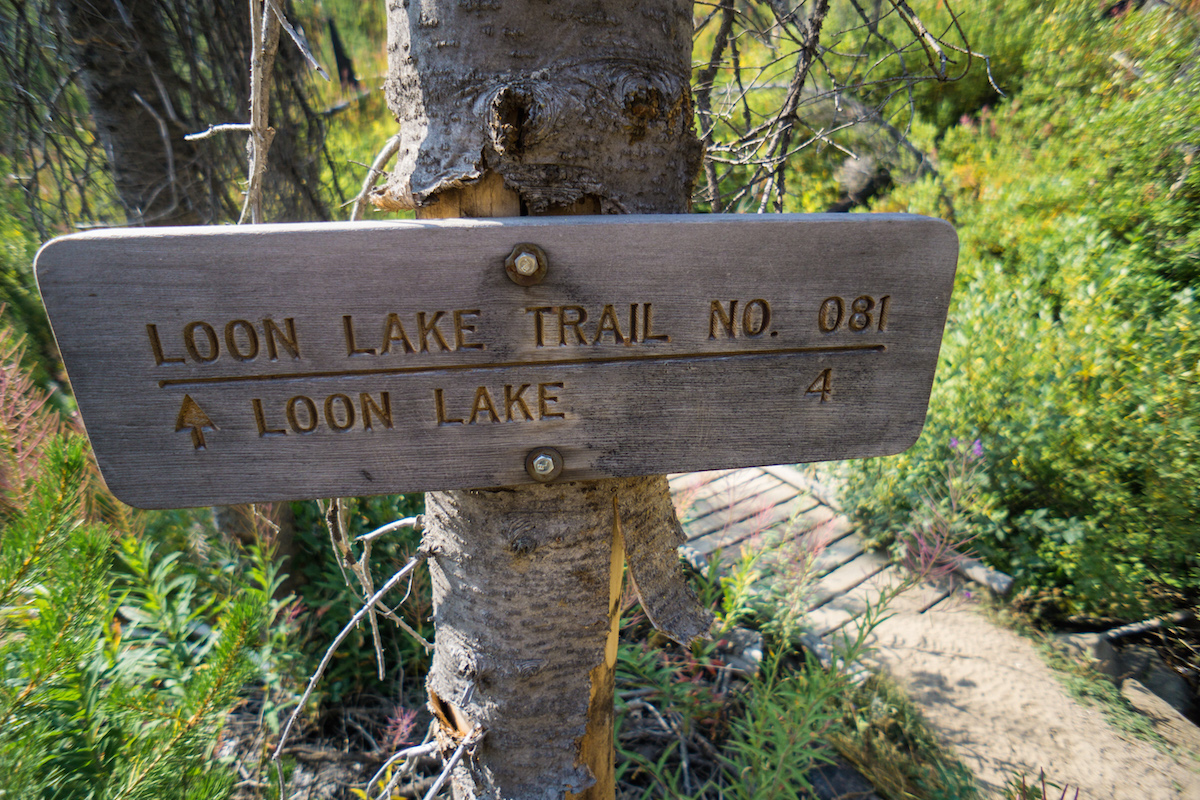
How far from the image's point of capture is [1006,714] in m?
2.32

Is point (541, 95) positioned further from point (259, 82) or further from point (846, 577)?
point (846, 577)

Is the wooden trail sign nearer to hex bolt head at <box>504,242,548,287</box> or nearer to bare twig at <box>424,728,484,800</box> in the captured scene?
hex bolt head at <box>504,242,548,287</box>

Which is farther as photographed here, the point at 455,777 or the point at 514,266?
the point at 455,777

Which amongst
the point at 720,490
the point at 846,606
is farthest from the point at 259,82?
the point at 720,490

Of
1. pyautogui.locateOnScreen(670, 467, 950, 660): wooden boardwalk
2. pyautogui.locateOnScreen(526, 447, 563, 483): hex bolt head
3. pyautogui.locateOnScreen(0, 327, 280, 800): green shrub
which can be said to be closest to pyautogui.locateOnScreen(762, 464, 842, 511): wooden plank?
pyautogui.locateOnScreen(670, 467, 950, 660): wooden boardwalk

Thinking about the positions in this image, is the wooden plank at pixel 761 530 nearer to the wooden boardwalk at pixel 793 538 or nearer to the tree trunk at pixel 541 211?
the wooden boardwalk at pixel 793 538

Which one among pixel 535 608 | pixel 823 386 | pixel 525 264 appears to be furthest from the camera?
pixel 535 608

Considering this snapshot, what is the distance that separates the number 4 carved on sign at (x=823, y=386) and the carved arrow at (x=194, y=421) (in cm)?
86

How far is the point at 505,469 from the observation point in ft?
2.77

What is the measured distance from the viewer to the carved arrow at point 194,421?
0.76 metres

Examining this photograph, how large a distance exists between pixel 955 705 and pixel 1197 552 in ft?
4.01

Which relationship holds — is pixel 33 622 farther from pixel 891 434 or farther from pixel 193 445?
pixel 891 434

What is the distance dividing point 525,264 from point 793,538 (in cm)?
258

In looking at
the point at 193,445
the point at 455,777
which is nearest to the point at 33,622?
the point at 193,445
